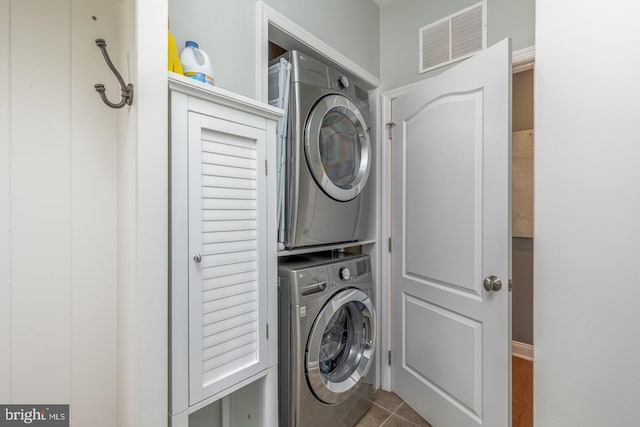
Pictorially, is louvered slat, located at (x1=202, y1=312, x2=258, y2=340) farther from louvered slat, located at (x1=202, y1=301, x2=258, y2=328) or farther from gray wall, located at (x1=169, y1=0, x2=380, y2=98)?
gray wall, located at (x1=169, y1=0, x2=380, y2=98)

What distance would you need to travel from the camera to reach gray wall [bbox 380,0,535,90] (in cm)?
156

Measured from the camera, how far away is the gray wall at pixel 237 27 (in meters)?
1.13

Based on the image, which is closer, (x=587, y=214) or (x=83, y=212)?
(x=83, y=212)

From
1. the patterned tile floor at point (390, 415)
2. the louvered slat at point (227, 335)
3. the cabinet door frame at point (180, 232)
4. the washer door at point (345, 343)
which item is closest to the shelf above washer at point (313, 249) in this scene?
the washer door at point (345, 343)

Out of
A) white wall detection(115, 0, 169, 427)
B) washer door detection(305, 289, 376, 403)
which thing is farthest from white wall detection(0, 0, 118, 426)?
washer door detection(305, 289, 376, 403)

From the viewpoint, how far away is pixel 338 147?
1.68m

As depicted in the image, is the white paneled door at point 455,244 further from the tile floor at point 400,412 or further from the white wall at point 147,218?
the white wall at point 147,218

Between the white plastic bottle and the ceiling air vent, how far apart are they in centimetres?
144

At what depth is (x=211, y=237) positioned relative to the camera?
0.98 m

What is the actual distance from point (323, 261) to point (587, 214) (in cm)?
112

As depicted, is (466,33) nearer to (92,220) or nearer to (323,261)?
(323,261)

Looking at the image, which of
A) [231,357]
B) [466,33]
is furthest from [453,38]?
[231,357]

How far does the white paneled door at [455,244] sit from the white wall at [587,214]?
0.17m

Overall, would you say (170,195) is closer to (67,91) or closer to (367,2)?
(67,91)
